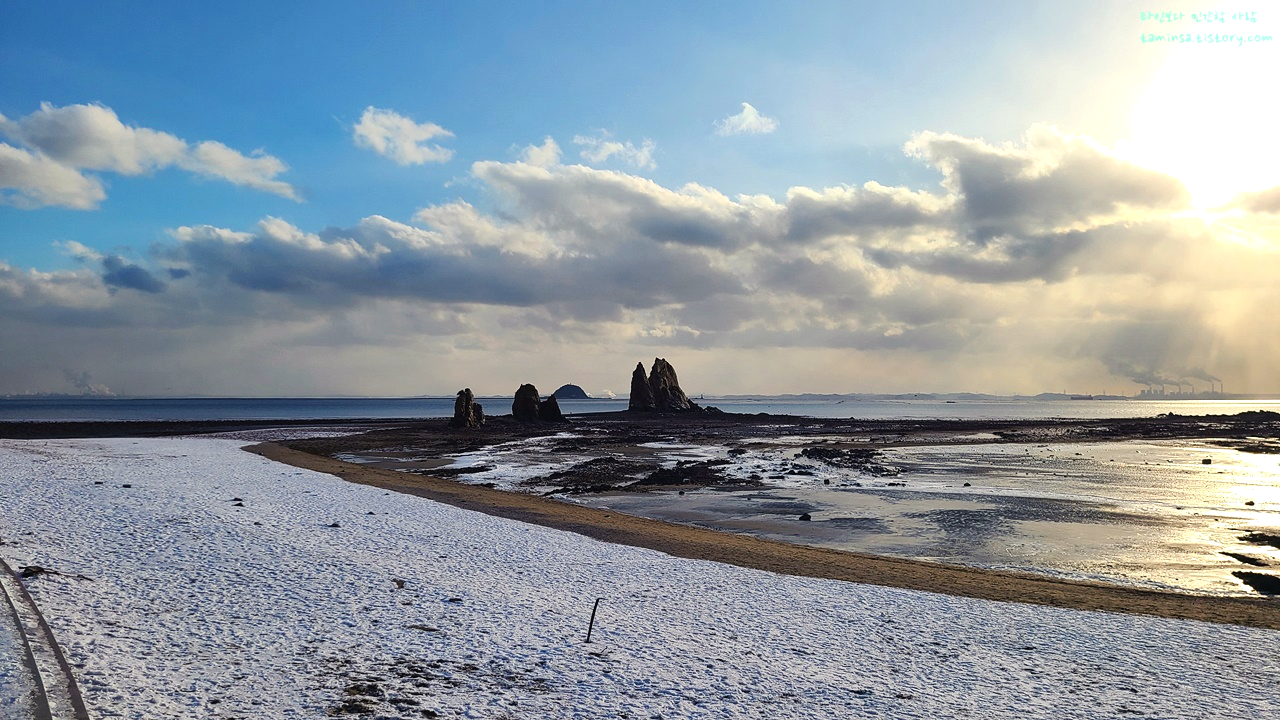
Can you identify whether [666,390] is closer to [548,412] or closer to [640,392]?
[640,392]

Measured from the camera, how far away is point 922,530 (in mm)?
20516

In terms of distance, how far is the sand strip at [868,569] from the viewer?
1179cm

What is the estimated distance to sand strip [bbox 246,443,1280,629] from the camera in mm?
11789

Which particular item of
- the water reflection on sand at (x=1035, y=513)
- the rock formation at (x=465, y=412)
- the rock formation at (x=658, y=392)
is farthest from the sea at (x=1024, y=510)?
the rock formation at (x=658, y=392)

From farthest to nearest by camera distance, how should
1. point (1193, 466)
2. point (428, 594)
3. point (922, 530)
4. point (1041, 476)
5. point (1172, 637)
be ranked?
point (1193, 466)
point (1041, 476)
point (922, 530)
point (428, 594)
point (1172, 637)

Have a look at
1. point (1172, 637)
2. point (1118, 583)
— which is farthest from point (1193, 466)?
point (1172, 637)

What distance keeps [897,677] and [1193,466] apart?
41591mm

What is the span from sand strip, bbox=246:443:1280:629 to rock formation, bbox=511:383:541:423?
67.9 meters

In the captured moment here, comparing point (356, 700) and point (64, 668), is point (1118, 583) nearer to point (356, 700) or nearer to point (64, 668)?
point (356, 700)

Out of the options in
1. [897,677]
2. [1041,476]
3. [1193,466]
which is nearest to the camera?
[897,677]

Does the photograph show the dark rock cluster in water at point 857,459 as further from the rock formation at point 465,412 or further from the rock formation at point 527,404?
the rock formation at point 527,404

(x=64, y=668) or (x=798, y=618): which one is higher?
(x=64, y=668)

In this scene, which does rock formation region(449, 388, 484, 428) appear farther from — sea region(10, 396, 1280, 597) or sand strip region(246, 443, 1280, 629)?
sand strip region(246, 443, 1280, 629)

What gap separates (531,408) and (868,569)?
79.6 metres
